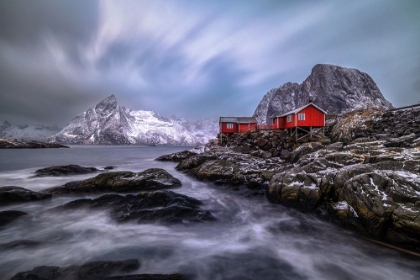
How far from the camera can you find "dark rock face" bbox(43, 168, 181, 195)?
14.5 metres

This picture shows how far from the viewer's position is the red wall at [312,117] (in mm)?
33000

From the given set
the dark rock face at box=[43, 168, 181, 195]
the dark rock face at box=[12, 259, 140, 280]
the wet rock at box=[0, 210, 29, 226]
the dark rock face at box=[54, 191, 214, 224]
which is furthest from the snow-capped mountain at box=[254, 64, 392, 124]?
the dark rock face at box=[12, 259, 140, 280]

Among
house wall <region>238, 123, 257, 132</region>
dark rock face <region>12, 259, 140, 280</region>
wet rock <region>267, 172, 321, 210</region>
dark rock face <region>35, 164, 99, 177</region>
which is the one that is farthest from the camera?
house wall <region>238, 123, 257, 132</region>

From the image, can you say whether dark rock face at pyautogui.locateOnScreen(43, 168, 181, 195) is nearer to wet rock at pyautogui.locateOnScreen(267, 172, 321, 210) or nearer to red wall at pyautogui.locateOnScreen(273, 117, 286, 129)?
wet rock at pyautogui.locateOnScreen(267, 172, 321, 210)

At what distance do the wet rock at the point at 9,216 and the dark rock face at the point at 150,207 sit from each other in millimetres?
1538

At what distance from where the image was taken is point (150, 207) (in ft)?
37.5

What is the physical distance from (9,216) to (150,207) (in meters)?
7.05

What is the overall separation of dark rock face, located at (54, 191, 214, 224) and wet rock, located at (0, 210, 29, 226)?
5.05 ft

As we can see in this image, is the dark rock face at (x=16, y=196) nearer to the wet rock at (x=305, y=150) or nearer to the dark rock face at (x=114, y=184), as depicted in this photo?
the dark rock face at (x=114, y=184)

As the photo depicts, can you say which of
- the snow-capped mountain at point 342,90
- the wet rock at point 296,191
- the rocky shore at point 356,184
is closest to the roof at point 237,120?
the rocky shore at point 356,184

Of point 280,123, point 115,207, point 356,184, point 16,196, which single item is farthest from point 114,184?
point 280,123

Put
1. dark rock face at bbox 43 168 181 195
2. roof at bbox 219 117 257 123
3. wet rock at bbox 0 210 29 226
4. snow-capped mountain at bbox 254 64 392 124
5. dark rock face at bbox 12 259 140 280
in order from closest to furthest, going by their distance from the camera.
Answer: dark rock face at bbox 12 259 140 280
wet rock at bbox 0 210 29 226
dark rock face at bbox 43 168 181 195
roof at bbox 219 117 257 123
snow-capped mountain at bbox 254 64 392 124

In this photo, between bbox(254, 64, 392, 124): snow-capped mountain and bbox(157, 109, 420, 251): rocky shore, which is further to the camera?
bbox(254, 64, 392, 124): snow-capped mountain

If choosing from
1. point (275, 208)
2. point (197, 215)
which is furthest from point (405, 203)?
point (197, 215)
